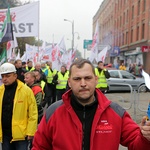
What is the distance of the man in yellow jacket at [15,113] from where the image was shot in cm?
385

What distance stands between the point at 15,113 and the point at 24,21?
17.8ft

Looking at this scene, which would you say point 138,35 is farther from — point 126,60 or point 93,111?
point 93,111

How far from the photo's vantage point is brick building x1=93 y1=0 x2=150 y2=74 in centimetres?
3478

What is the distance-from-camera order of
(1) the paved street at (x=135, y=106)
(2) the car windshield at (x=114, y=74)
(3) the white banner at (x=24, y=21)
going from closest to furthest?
(1) the paved street at (x=135, y=106), (3) the white banner at (x=24, y=21), (2) the car windshield at (x=114, y=74)

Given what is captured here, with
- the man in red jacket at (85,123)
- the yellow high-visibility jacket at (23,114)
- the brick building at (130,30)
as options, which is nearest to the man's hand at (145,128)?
the man in red jacket at (85,123)

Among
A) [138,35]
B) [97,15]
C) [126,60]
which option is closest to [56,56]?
[138,35]

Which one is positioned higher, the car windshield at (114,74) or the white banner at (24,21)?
the white banner at (24,21)

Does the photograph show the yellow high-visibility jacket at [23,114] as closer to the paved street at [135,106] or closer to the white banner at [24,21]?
the paved street at [135,106]

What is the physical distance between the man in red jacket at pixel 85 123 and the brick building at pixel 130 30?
102 ft

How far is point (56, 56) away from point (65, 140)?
1497 centimetres

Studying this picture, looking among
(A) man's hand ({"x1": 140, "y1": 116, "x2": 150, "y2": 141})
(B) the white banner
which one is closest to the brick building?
(B) the white banner

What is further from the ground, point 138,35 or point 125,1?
point 125,1

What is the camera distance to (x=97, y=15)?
81500 mm

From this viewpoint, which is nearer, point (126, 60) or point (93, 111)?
point (93, 111)
